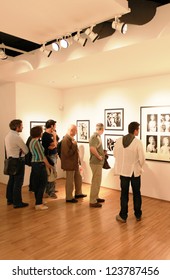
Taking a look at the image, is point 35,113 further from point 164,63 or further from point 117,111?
point 164,63

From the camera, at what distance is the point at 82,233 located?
127 inches

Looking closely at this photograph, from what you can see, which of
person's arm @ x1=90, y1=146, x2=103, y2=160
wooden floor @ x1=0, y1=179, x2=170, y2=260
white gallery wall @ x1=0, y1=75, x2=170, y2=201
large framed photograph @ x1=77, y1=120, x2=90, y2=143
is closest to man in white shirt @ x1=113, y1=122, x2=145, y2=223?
wooden floor @ x1=0, y1=179, x2=170, y2=260

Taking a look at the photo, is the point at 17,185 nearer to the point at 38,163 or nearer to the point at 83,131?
the point at 38,163

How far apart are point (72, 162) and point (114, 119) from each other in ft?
5.38

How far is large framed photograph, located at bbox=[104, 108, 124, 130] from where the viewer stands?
17.3 ft

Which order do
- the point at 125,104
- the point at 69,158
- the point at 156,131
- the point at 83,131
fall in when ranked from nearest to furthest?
the point at 69,158 → the point at 156,131 → the point at 125,104 → the point at 83,131

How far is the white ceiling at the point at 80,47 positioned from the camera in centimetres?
227

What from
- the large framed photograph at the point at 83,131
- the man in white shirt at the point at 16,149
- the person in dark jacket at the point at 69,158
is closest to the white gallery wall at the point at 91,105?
the large framed photograph at the point at 83,131

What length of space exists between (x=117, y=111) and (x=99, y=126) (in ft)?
4.26

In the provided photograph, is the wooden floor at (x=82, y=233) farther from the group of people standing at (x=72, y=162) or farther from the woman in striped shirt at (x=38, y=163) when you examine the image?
the woman in striped shirt at (x=38, y=163)

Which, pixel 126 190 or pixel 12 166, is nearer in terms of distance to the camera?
pixel 126 190

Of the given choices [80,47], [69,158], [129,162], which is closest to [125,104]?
[69,158]

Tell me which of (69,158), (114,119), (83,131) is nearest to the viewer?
(69,158)
